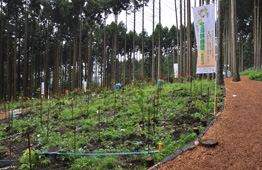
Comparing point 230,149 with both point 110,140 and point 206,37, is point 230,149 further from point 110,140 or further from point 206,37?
point 206,37

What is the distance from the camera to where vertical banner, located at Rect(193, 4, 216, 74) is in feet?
16.3

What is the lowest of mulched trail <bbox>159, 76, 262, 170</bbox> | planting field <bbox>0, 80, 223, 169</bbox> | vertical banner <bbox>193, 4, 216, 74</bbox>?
planting field <bbox>0, 80, 223, 169</bbox>

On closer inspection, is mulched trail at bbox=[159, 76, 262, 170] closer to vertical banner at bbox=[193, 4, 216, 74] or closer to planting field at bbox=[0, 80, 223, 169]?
planting field at bbox=[0, 80, 223, 169]

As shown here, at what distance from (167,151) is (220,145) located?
0.97m

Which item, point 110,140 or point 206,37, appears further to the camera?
point 206,37

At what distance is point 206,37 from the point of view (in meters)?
5.08

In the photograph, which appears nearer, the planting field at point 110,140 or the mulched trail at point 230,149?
the mulched trail at point 230,149

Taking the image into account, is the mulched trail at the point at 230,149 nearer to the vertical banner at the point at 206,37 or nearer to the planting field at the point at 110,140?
the planting field at the point at 110,140

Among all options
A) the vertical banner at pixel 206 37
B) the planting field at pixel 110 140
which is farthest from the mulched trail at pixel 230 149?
the vertical banner at pixel 206 37

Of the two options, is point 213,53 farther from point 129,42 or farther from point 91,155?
point 129,42

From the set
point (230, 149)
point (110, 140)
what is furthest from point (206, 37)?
point (110, 140)

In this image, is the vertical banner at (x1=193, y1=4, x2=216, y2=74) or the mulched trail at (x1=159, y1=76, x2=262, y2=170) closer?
the mulched trail at (x1=159, y1=76, x2=262, y2=170)

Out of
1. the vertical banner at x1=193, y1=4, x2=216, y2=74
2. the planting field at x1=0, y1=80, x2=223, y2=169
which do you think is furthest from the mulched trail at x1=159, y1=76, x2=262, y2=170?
the vertical banner at x1=193, y1=4, x2=216, y2=74

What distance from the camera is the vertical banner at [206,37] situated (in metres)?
4.98
